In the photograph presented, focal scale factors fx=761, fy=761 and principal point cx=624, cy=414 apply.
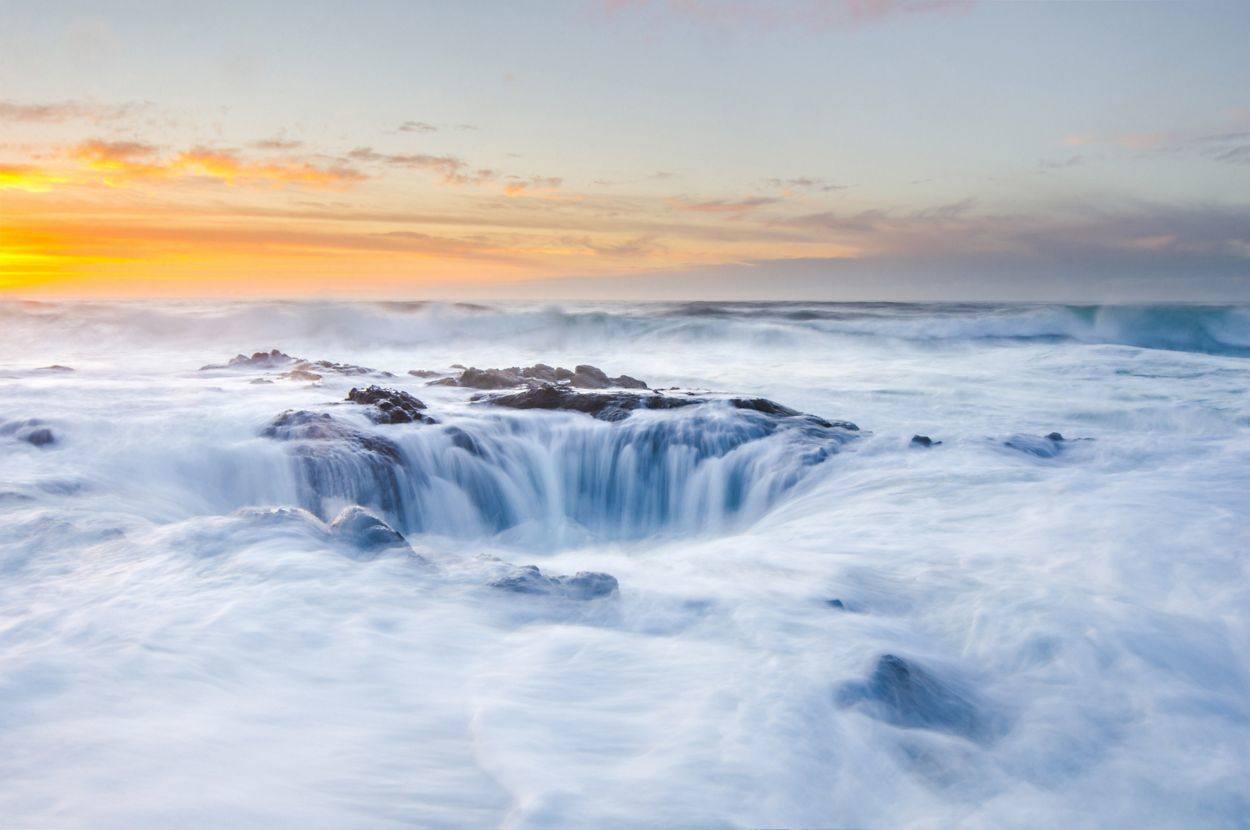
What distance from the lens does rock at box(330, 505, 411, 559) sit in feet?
17.0

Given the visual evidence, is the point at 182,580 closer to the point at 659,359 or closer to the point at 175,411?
the point at 175,411

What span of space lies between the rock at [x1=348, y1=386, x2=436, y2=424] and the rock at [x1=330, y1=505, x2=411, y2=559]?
3169 millimetres

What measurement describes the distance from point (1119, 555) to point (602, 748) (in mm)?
4431

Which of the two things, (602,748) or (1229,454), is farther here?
(1229,454)

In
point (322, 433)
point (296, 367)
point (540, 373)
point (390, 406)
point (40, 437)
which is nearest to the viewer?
point (40, 437)

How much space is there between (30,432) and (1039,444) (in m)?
11.0

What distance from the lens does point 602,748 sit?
3.16m

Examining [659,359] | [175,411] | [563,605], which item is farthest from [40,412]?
[659,359]

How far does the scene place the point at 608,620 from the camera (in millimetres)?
4422

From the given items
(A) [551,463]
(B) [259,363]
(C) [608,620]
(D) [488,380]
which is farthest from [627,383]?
(C) [608,620]

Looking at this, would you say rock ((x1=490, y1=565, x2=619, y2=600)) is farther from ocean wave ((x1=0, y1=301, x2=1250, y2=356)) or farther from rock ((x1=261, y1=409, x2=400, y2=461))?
ocean wave ((x1=0, y1=301, x2=1250, y2=356))

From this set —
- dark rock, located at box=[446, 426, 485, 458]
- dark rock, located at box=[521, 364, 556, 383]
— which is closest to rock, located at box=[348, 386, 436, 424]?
dark rock, located at box=[446, 426, 485, 458]

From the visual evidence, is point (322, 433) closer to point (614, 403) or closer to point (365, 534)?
point (365, 534)

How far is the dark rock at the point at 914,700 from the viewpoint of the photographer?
341 centimetres
